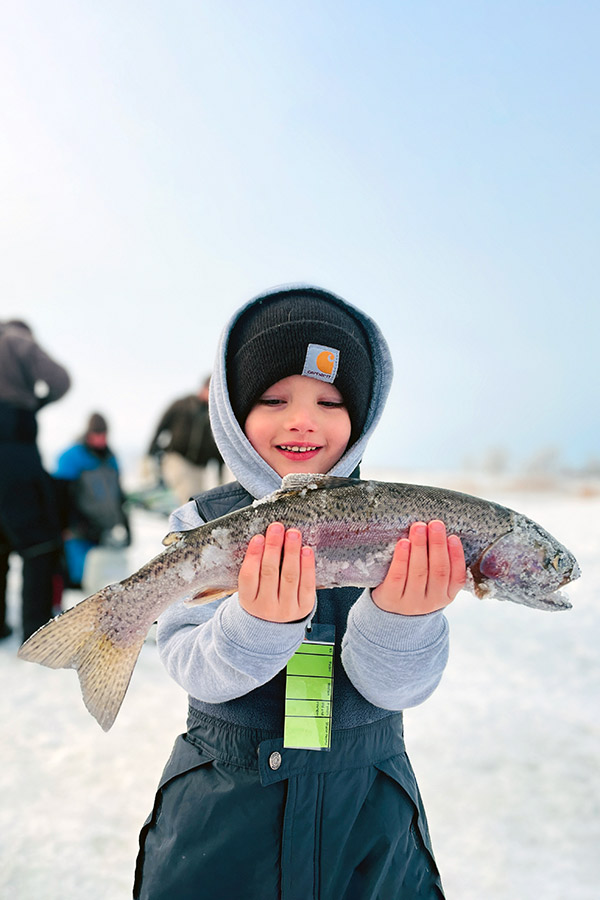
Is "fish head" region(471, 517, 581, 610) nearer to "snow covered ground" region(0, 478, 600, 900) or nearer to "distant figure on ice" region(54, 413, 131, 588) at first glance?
"snow covered ground" region(0, 478, 600, 900)

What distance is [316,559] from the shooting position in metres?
1.78

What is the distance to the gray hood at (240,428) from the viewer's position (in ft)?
7.31

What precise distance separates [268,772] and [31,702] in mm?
3738

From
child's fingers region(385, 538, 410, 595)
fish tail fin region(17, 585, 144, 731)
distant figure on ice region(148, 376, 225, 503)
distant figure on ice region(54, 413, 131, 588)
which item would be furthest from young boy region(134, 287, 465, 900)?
distant figure on ice region(148, 376, 225, 503)

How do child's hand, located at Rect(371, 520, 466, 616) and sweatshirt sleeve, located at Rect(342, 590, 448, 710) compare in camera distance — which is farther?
sweatshirt sleeve, located at Rect(342, 590, 448, 710)

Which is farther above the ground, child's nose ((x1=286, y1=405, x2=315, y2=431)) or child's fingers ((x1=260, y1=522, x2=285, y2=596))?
child's nose ((x1=286, y1=405, x2=315, y2=431))

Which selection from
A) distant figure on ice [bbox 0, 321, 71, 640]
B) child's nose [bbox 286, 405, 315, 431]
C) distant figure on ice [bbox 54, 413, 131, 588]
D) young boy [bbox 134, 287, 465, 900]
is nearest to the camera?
young boy [bbox 134, 287, 465, 900]

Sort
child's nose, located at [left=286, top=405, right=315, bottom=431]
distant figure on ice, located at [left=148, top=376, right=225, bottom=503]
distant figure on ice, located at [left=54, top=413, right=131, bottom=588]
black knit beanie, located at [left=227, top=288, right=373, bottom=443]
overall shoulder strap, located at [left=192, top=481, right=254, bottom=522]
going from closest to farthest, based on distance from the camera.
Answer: child's nose, located at [left=286, top=405, right=315, bottom=431]
black knit beanie, located at [left=227, top=288, right=373, bottom=443]
overall shoulder strap, located at [left=192, top=481, right=254, bottom=522]
distant figure on ice, located at [left=54, top=413, right=131, bottom=588]
distant figure on ice, located at [left=148, top=376, right=225, bottom=503]

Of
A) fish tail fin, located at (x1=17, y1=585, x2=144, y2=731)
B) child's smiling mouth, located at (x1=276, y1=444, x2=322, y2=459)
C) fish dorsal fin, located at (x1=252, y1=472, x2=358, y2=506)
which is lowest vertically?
fish tail fin, located at (x1=17, y1=585, x2=144, y2=731)

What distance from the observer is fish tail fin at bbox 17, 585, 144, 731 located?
70.4 inches

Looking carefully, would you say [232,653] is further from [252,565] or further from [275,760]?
[275,760]

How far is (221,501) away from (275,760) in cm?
91

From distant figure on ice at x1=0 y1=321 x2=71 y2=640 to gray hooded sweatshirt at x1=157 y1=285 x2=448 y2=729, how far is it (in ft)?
15.1

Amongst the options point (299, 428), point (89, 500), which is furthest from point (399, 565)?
point (89, 500)
